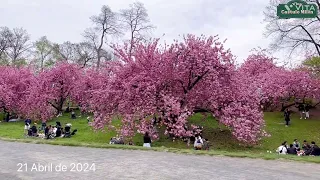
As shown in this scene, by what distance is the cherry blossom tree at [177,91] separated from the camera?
72.6 ft

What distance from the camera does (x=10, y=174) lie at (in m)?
9.38

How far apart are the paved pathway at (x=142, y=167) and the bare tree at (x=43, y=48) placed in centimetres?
5704

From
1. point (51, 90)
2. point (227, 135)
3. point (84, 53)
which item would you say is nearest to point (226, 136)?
point (227, 135)

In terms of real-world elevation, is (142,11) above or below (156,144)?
above

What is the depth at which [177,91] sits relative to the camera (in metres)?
24.1

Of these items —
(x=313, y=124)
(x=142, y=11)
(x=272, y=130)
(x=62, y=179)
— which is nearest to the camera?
(x=62, y=179)

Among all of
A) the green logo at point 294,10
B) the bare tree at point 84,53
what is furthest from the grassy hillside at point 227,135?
the bare tree at point 84,53

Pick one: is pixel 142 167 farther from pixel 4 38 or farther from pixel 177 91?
pixel 4 38

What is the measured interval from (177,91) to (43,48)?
49963 millimetres

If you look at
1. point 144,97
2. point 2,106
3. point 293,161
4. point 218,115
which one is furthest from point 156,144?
point 2,106

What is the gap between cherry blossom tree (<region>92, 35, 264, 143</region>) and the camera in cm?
2214

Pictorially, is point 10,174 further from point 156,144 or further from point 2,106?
point 2,106

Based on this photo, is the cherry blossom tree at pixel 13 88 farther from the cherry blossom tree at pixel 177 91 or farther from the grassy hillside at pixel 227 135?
the cherry blossom tree at pixel 177 91

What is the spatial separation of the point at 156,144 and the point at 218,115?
4548 mm
